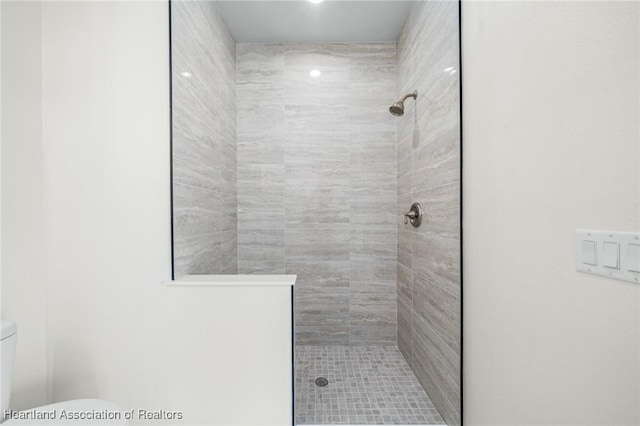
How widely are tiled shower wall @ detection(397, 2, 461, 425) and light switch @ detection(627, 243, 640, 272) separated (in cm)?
74

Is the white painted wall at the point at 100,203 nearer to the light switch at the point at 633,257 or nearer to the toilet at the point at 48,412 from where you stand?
the toilet at the point at 48,412

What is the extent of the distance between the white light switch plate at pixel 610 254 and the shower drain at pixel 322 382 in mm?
1489

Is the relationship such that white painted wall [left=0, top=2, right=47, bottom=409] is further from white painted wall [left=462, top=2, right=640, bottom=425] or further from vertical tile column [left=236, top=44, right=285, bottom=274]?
white painted wall [left=462, top=2, right=640, bottom=425]

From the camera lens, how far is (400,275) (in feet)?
7.25

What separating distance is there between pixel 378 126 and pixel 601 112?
5.37 ft

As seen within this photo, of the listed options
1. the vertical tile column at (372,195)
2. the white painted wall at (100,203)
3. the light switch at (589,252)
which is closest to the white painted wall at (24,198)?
the white painted wall at (100,203)

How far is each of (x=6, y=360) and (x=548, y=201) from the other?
5.87 feet

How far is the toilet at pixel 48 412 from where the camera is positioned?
1066mm

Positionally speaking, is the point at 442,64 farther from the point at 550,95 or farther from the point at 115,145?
the point at 115,145

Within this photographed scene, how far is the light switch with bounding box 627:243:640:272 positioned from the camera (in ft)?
2.02

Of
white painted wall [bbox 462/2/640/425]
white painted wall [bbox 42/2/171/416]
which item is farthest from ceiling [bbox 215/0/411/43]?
white painted wall [bbox 462/2/640/425]

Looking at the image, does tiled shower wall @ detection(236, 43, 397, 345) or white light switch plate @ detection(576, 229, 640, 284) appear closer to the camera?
white light switch plate @ detection(576, 229, 640, 284)

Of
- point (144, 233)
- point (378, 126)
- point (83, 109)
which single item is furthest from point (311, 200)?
point (83, 109)

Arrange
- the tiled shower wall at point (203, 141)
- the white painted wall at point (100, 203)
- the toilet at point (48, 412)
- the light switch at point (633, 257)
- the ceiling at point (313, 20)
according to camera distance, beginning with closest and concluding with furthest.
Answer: the light switch at point (633, 257) → the toilet at point (48, 412) → the white painted wall at point (100, 203) → the tiled shower wall at point (203, 141) → the ceiling at point (313, 20)
